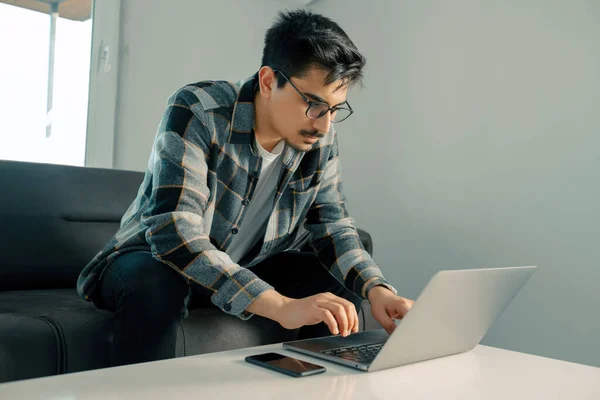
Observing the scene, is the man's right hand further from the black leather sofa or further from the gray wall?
the gray wall

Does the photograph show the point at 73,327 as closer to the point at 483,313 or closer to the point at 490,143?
the point at 483,313

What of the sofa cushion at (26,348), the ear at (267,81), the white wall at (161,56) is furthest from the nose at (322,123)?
the white wall at (161,56)

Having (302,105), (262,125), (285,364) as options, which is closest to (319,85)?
(302,105)

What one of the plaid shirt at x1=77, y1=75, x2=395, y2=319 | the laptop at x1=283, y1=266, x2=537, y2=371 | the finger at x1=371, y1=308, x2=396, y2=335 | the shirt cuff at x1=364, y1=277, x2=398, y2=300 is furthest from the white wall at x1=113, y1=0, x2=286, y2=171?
the laptop at x1=283, y1=266, x2=537, y2=371

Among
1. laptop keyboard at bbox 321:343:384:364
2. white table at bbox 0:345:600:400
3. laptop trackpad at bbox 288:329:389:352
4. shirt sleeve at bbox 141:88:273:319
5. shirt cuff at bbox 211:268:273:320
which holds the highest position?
shirt sleeve at bbox 141:88:273:319

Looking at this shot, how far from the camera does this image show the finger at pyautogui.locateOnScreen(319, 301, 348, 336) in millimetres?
931

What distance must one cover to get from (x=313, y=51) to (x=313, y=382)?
78cm

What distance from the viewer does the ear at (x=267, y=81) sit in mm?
1386

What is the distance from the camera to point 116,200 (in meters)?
1.94

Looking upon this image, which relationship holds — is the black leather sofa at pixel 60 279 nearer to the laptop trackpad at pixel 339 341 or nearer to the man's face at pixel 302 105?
the laptop trackpad at pixel 339 341

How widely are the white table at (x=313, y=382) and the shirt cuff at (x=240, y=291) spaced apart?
0.11 meters

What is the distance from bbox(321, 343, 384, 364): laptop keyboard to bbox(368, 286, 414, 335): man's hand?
0.13m

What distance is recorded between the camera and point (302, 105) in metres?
1.32

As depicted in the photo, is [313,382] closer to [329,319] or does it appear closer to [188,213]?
[329,319]
